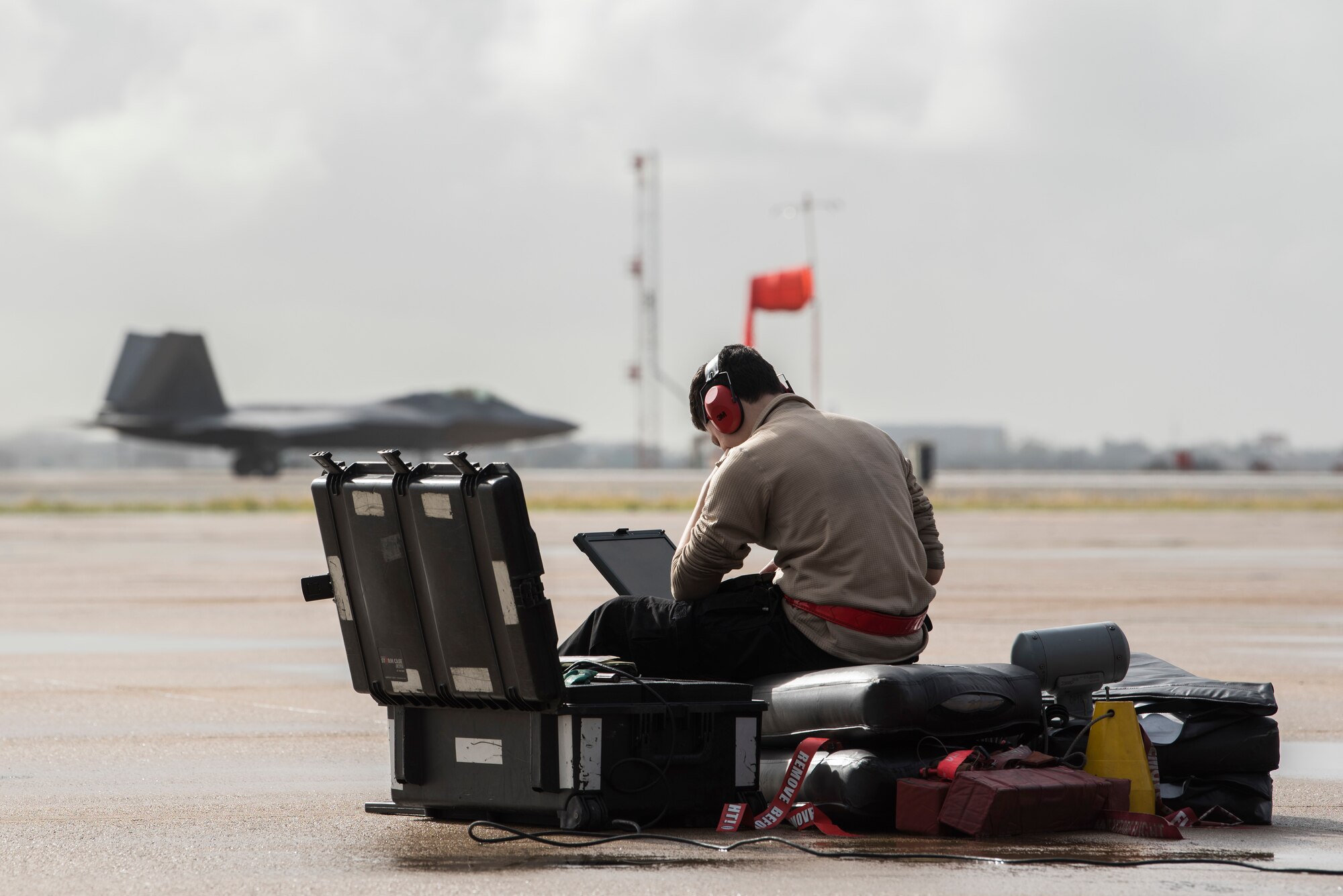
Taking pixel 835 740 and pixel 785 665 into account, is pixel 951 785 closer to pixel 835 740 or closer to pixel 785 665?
pixel 835 740

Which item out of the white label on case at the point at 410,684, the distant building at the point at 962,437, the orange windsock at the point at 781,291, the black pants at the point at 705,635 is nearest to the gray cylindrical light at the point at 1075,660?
the black pants at the point at 705,635

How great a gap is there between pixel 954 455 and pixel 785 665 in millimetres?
131435

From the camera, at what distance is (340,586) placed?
5781mm

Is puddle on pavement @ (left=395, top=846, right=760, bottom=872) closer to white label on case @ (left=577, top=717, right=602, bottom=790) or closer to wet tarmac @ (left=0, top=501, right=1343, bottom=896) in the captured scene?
wet tarmac @ (left=0, top=501, right=1343, bottom=896)

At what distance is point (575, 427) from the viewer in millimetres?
76562

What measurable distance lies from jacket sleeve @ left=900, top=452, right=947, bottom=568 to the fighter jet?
62.3 m

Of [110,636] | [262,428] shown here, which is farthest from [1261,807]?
[262,428]

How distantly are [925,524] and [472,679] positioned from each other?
6.32ft

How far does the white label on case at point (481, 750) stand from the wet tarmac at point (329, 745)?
9.8 inches

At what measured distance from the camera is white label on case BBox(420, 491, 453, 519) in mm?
5250

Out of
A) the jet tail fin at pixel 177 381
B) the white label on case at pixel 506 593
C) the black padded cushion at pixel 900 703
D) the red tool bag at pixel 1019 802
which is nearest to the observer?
the white label on case at pixel 506 593

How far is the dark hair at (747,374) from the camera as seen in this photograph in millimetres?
6191

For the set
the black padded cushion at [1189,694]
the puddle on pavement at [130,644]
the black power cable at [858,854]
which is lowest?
the puddle on pavement at [130,644]

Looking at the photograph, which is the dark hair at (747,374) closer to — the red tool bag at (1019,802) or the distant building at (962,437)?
the red tool bag at (1019,802)
